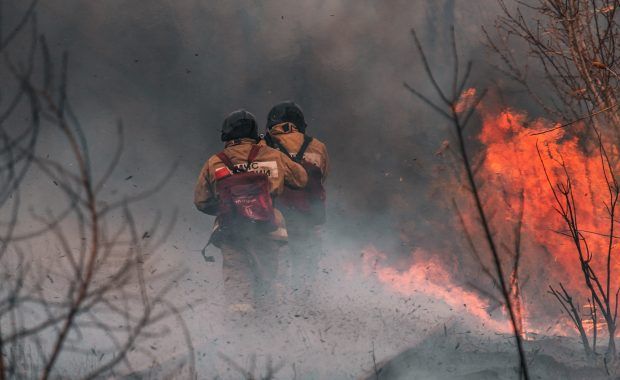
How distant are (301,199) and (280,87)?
487 cm

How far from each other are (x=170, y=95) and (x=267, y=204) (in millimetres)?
Answer: 5385

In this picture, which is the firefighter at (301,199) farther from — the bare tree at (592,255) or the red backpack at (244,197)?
the bare tree at (592,255)

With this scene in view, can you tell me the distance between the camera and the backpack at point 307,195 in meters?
7.40

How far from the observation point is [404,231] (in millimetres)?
11156

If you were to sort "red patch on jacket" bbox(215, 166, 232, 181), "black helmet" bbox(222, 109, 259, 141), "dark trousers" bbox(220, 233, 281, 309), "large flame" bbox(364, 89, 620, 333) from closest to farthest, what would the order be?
"dark trousers" bbox(220, 233, 281, 309) < "red patch on jacket" bbox(215, 166, 232, 181) < "black helmet" bbox(222, 109, 259, 141) < "large flame" bbox(364, 89, 620, 333)

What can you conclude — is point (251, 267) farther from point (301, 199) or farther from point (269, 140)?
point (269, 140)

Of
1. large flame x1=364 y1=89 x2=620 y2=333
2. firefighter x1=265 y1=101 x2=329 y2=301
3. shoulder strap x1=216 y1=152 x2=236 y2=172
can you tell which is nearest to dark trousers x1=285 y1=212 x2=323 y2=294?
firefighter x1=265 y1=101 x2=329 y2=301

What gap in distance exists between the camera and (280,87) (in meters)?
11.9

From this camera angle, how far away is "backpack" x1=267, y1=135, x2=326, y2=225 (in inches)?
291

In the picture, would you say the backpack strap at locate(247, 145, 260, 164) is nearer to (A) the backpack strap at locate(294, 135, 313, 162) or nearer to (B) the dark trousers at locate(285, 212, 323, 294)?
(A) the backpack strap at locate(294, 135, 313, 162)

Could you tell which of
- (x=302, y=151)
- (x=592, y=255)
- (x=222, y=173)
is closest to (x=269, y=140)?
(x=302, y=151)

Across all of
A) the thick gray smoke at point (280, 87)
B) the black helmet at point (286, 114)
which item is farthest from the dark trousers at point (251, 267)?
the thick gray smoke at point (280, 87)

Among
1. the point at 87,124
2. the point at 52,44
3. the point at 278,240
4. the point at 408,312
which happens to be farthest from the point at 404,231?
the point at 52,44

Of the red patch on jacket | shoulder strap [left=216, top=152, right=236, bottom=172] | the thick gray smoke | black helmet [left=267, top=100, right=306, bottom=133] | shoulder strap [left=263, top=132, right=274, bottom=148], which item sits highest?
the thick gray smoke
